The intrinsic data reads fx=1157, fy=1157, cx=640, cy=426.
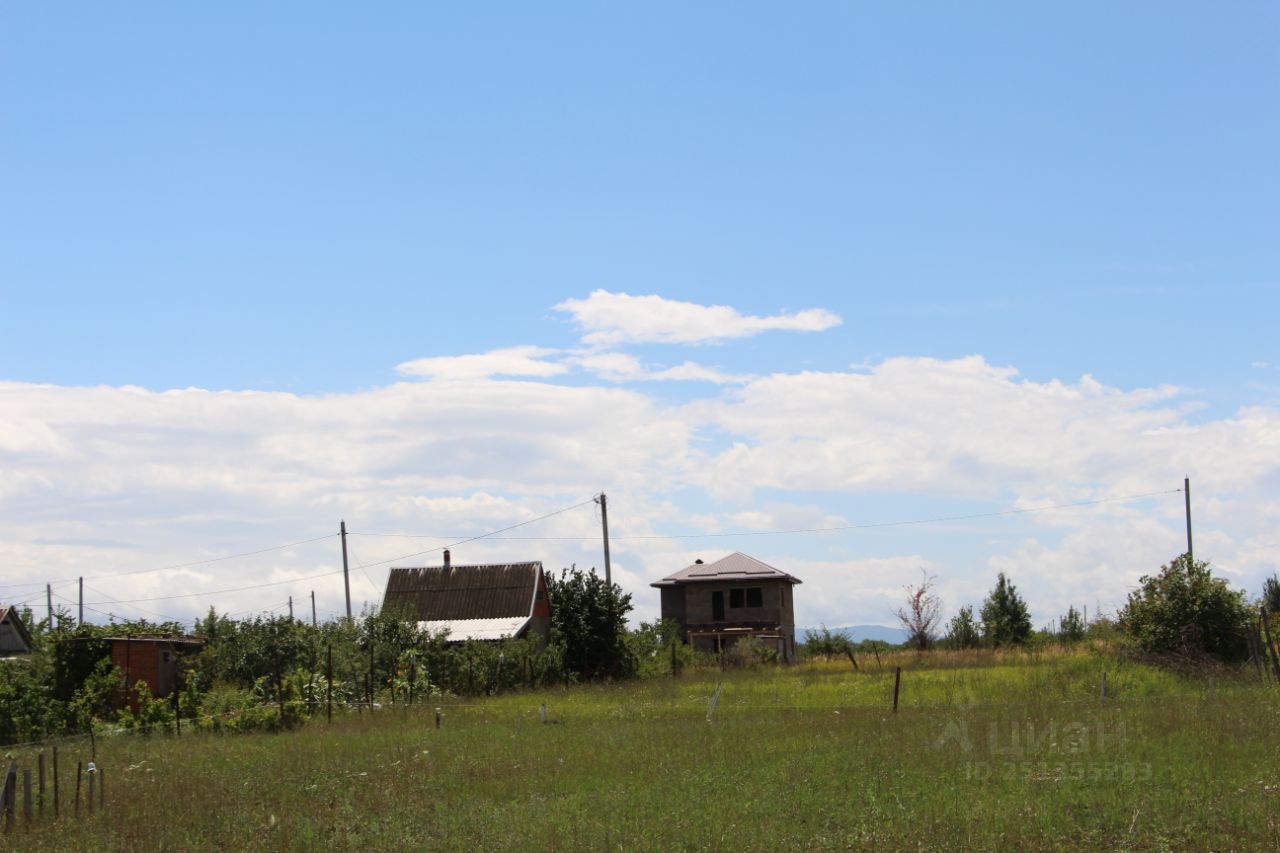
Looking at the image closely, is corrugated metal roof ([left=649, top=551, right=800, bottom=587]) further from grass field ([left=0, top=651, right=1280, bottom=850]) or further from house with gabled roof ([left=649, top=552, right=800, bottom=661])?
grass field ([left=0, top=651, right=1280, bottom=850])

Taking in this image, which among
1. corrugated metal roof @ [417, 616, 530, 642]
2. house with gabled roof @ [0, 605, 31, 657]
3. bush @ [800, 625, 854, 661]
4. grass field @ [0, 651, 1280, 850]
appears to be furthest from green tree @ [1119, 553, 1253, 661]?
house with gabled roof @ [0, 605, 31, 657]

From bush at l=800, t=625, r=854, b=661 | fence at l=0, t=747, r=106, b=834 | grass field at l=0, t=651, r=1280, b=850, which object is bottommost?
bush at l=800, t=625, r=854, b=661

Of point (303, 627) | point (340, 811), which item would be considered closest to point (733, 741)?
point (340, 811)

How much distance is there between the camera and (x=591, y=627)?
47469 mm

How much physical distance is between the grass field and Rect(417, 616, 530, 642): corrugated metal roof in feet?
81.5

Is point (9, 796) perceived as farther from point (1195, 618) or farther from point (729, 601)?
point (729, 601)

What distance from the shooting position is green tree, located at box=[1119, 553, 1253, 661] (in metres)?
34.8

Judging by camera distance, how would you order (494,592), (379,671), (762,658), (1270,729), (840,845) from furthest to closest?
(494,592)
(762,658)
(379,671)
(1270,729)
(840,845)

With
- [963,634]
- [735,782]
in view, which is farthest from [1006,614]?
[735,782]

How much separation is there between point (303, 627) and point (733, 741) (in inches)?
990

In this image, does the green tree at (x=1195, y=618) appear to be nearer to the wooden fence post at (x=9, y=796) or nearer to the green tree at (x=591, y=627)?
the green tree at (x=591, y=627)

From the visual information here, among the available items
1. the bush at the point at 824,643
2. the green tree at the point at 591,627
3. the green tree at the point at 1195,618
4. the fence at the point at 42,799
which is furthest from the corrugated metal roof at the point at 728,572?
the fence at the point at 42,799

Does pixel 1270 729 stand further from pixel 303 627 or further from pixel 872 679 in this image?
pixel 303 627

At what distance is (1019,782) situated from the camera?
1605 cm
